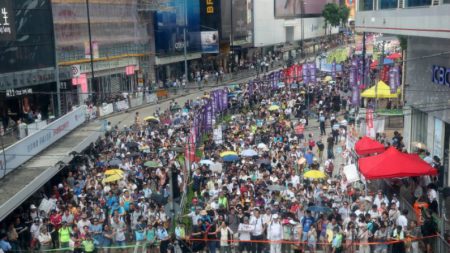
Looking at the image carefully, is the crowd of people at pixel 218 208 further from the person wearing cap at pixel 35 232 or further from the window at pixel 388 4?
the window at pixel 388 4

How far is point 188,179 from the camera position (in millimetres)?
20578

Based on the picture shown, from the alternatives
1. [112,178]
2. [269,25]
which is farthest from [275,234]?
[269,25]

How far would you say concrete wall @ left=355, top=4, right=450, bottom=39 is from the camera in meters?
16.8

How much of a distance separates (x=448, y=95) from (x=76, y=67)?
26.5 metres

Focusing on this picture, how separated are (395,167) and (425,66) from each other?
6.91 m

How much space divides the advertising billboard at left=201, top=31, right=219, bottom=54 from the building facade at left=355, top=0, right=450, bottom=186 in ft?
114

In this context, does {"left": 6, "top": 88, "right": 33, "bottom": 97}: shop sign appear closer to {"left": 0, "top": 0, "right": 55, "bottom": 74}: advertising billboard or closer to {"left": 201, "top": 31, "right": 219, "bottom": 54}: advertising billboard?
{"left": 0, "top": 0, "right": 55, "bottom": 74}: advertising billboard

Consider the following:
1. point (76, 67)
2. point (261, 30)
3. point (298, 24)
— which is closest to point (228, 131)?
point (76, 67)

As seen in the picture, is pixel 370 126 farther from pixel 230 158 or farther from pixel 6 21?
pixel 6 21

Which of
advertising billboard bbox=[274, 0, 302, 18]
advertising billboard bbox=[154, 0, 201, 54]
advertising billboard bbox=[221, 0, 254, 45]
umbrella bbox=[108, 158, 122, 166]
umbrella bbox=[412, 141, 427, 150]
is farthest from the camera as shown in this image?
advertising billboard bbox=[274, 0, 302, 18]

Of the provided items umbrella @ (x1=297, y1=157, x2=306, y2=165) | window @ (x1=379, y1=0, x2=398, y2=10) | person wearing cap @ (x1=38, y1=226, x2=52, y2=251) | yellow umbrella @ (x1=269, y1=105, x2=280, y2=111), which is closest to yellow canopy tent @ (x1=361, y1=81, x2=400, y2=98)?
yellow umbrella @ (x1=269, y1=105, x2=280, y2=111)

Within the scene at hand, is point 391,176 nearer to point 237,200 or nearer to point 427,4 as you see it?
point 237,200

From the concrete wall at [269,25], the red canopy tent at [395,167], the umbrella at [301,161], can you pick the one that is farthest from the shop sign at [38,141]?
the concrete wall at [269,25]

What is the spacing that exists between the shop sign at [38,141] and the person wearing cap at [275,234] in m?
9.13
